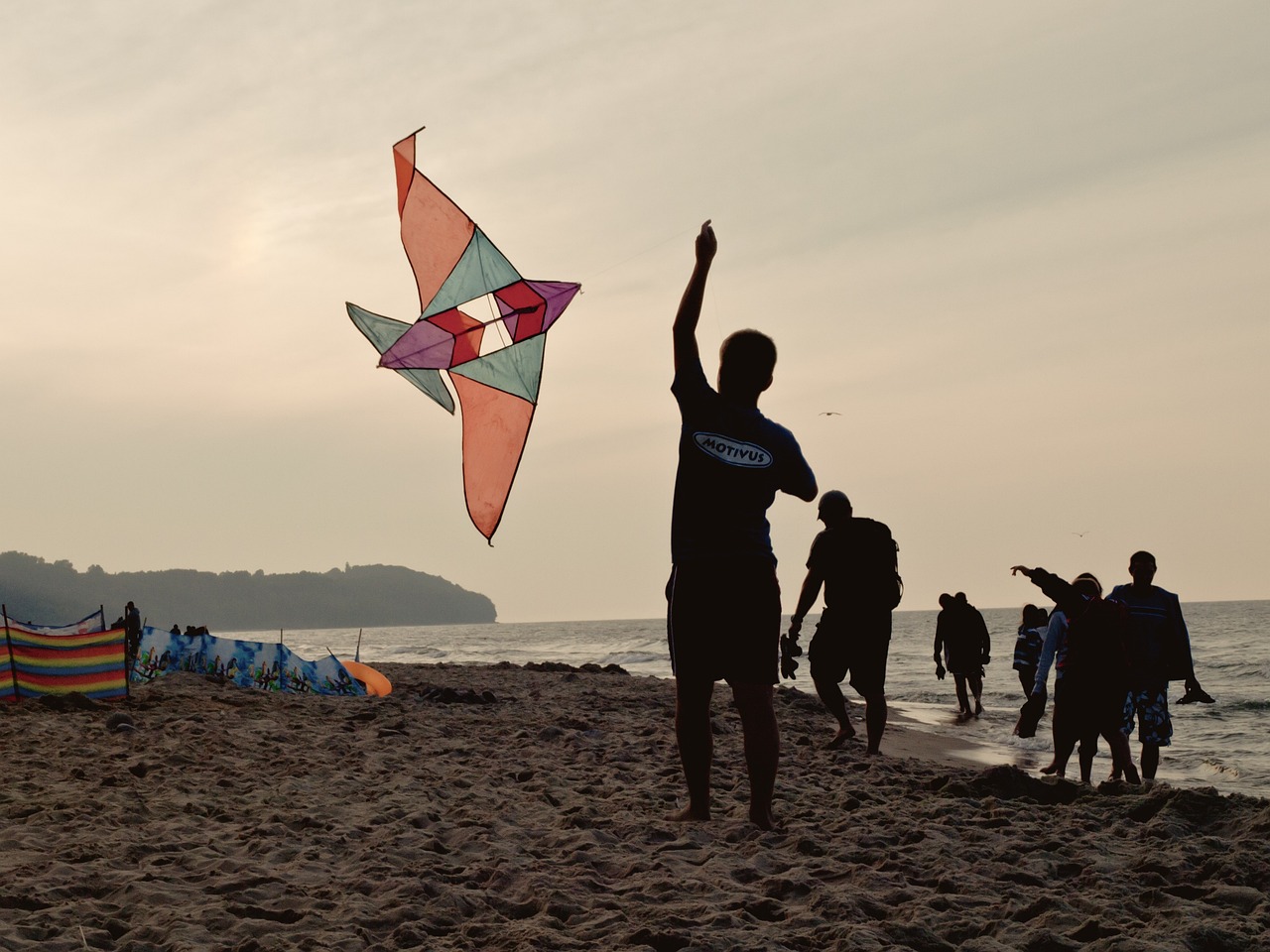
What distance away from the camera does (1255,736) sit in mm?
12711

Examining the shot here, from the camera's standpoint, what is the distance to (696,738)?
149 inches

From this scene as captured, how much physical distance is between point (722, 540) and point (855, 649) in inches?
132

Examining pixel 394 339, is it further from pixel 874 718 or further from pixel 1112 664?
pixel 1112 664

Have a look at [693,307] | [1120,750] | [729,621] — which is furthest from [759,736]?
[1120,750]

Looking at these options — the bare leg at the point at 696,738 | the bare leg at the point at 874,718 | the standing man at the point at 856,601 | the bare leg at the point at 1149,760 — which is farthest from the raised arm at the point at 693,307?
the bare leg at the point at 1149,760

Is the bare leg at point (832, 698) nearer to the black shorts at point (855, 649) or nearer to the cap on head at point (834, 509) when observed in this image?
the black shorts at point (855, 649)

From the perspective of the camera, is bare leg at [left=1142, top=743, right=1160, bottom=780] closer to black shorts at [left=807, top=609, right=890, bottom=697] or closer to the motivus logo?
black shorts at [left=807, top=609, right=890, bottom=697]

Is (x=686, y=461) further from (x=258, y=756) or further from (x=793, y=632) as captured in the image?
(x=258, y=756)

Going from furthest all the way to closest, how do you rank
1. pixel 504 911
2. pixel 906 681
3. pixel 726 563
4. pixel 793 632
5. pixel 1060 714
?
pixel 906 681
pixel 1060 714
pixel 793 632
pixel 726 563
pixel 504 911

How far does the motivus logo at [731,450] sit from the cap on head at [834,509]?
333 centimetres

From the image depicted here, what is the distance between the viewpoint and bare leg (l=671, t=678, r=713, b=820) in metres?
3.71

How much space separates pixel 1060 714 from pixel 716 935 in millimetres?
4459

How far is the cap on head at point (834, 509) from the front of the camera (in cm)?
685

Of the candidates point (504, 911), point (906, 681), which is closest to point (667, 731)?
point (504, 911)
